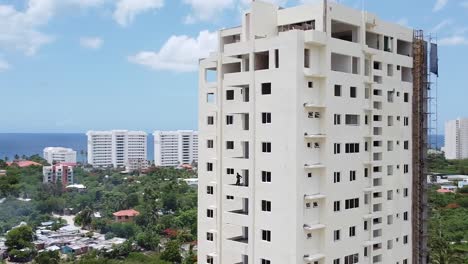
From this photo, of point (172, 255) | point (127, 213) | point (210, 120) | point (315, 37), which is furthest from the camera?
point (127, 213)

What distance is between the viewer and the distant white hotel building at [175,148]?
6275cm

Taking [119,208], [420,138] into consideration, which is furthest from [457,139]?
[420,138]

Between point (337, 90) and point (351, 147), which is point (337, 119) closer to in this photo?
point (337, 90)

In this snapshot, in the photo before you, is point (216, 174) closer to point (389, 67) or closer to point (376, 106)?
point (376, 106)

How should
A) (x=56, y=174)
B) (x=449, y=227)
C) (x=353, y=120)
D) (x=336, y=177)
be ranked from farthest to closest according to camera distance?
(x=56, y=174) → (x=449, y=227) → (x=353, y=120) → (x=336, y=177)

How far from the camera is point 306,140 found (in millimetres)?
6715

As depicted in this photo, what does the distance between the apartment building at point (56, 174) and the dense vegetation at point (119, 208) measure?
2.07 feet

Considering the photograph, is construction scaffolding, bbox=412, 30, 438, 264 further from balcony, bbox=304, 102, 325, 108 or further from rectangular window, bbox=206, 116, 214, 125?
rectangular window, bbox=206, 116, 214, 125

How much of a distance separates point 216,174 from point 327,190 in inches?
69.2

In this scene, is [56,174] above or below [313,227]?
below

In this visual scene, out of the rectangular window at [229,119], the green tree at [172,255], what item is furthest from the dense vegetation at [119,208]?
the rectangular window at [229,119]

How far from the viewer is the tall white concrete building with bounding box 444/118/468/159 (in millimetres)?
50594

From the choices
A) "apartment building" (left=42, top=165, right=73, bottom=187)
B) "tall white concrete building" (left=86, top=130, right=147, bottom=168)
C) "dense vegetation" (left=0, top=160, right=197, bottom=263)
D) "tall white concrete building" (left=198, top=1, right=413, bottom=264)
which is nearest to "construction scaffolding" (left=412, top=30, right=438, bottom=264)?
"tall white concrete building" (left=198, top=1, right=413, bottom=264)

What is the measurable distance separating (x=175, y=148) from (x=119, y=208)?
31752 mm
